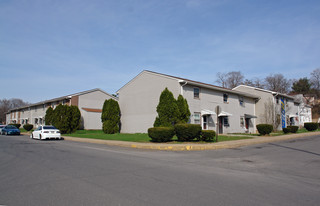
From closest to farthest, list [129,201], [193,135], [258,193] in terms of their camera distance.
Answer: [129,201]
[258,193]
[193,135]

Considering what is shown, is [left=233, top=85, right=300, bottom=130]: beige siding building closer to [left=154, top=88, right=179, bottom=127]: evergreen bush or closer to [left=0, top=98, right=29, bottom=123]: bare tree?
[left=154, top=88, right=179, bottom=127]: evergreen bush

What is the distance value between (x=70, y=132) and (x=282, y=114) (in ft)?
100

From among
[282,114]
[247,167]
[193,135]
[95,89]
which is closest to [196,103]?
[193,135]

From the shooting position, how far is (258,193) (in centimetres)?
537

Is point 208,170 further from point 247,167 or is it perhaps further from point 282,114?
point 282,114

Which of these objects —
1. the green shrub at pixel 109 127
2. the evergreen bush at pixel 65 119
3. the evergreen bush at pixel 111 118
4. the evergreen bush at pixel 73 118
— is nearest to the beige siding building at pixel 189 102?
the evergreen bush at pixel 111 118

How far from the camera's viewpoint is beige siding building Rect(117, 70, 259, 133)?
24.4 metres

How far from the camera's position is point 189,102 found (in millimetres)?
23906

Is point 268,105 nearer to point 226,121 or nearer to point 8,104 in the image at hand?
point 226,121

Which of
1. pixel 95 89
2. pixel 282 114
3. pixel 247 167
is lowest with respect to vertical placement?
pixel 247 167

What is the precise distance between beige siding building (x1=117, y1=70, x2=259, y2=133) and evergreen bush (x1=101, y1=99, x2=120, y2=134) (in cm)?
84

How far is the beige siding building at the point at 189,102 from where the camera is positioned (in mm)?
24359

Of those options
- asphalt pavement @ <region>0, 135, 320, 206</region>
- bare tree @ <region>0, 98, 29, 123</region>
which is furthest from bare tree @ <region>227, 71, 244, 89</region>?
bare tree @ <region>0, 98, 29, 123</region>

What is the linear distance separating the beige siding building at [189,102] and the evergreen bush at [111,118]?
2.75 feet
